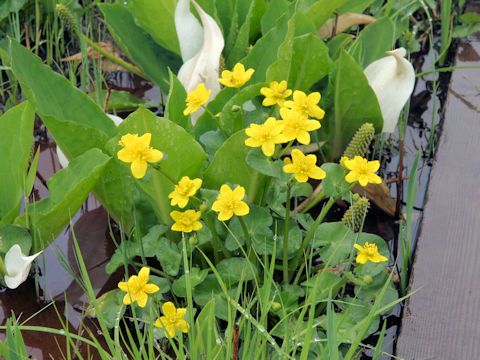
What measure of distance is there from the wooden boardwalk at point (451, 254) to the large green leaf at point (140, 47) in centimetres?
58

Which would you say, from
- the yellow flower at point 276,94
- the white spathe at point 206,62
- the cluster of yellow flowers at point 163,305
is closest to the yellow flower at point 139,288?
the cluster of yellow flowers at point 163,305

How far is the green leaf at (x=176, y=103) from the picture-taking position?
4.00 ft

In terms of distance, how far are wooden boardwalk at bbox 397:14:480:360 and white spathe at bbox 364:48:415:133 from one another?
13cm

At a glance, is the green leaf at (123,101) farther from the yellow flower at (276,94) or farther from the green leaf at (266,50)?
the yellow flower at (276,94)

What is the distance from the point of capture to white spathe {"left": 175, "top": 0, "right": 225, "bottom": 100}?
54.8 inches

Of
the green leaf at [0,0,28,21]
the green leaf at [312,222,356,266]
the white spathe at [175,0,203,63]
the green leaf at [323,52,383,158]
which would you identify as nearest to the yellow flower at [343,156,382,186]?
the green leaf at [312,222,356,266]

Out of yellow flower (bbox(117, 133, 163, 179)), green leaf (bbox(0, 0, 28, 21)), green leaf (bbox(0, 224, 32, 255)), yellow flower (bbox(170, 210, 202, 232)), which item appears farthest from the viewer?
green leaf (bbox(0, 0, 28, 21))

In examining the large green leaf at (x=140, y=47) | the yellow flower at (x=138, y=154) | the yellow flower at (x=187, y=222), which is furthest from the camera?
the large green leaf at (x=140, y=47)

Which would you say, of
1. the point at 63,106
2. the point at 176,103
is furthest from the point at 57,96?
the point at 176,103

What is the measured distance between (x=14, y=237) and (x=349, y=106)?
623 mm

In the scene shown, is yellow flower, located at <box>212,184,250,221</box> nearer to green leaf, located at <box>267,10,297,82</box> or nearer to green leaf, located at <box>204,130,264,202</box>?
green leaf, located at <box>204,130,264,202</box>

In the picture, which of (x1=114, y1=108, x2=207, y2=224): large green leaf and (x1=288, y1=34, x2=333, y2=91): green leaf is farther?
(x1=288, y1=34, x2=333, y2=91): green leaf

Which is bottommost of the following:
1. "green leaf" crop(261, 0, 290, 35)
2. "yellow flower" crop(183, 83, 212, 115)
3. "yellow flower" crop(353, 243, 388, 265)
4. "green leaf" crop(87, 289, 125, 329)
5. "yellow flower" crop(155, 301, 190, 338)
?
"green leaf" crop(87, 289, 125, 329)

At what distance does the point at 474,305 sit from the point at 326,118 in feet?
1.54
